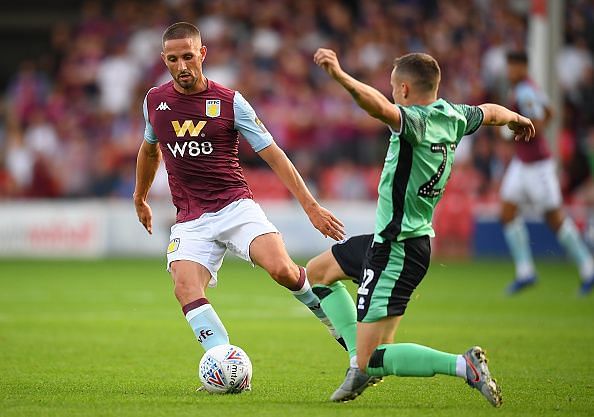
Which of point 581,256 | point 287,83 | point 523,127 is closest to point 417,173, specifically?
point 523,127

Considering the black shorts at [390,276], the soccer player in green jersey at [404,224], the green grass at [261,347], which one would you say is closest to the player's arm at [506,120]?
the soccer player in green jersey at [404,224]

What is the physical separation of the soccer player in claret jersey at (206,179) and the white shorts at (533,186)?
7395mm

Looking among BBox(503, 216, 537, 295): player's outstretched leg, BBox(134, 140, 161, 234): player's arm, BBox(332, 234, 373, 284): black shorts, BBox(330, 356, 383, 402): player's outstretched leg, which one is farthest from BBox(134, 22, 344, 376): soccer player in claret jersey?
BBox(503, 216, 537, 295): player's outstretched leg

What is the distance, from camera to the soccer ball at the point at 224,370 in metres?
7.03

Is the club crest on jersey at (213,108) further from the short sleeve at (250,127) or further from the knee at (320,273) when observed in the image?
the knee at (320,273)

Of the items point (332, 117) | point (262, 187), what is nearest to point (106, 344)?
point (262, 187)

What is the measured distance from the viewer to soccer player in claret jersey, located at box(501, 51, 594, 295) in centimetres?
1402

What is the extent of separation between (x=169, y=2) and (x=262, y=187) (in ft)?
19.8

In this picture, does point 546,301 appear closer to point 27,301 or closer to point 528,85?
point 528,85

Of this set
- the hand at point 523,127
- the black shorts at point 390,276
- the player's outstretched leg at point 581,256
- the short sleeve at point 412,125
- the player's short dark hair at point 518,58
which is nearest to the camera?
the short sleeve at point 412,125

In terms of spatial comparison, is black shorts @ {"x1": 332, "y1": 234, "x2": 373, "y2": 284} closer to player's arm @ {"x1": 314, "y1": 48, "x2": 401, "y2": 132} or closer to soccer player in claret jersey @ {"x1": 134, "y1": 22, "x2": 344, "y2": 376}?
soccer player in claret jersey @ {"x1": 134, "y1": 22, "x2": 344, "y2": 376}

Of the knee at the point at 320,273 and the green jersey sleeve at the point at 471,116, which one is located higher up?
the green jersey sleeve at the point at 471,116

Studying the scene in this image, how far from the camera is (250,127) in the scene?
24.4 ft

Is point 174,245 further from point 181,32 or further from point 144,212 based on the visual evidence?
point 181,32
